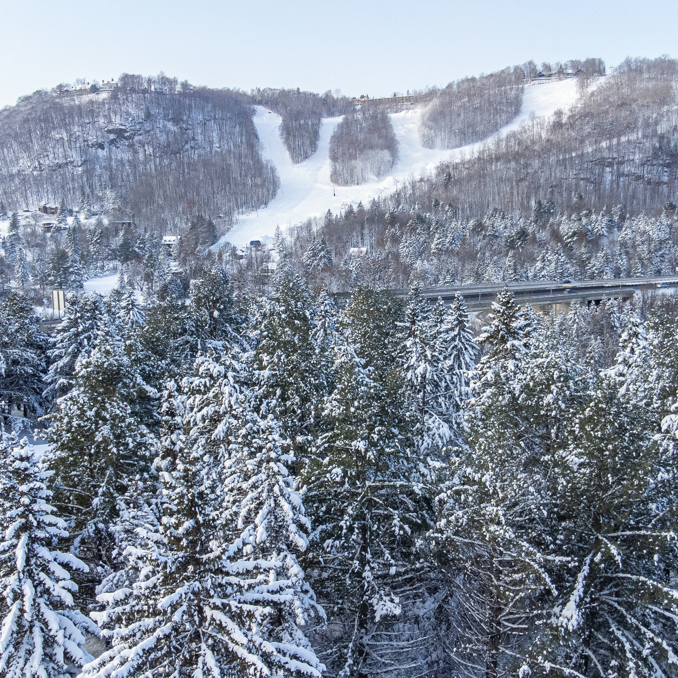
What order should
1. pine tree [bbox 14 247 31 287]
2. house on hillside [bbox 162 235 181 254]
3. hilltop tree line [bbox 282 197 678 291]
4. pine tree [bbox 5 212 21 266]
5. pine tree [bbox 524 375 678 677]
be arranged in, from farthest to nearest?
house on hillside [bbox 162 235 181 254], pine tree [bbox 5 212 21 266], pine tree [bbox 14 247 31 287], hilltop tree line [bbox 282 197 678 291], pine tree [bbox 524 375 678 677]

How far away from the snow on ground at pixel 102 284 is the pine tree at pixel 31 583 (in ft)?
264

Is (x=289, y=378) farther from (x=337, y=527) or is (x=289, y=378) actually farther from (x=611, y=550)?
(x=611, y=550)

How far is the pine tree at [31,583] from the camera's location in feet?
Answer: 28.5

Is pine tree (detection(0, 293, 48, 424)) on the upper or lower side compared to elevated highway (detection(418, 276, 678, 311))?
upper

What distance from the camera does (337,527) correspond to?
13.2 metres

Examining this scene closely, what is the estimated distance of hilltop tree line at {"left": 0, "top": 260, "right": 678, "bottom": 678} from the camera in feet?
27.9

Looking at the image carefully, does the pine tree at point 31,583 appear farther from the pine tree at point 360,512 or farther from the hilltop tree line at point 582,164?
the hilltop tree line at point 582,164

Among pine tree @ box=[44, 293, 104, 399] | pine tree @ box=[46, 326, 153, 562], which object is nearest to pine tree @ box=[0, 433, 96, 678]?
pine tree @ box=[46, 326, 153, 562]

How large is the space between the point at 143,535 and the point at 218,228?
139727 mm

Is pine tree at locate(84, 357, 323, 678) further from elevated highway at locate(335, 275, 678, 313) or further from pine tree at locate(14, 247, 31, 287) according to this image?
pine tree at locate(14, 247, 31, 287)

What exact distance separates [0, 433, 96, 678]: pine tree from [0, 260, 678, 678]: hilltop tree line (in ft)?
0.12

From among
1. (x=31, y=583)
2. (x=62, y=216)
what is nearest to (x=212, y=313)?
(x=31, y=583)

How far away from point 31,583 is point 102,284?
89442mm

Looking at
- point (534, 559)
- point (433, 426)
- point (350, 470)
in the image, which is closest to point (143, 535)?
point (350, 470)
